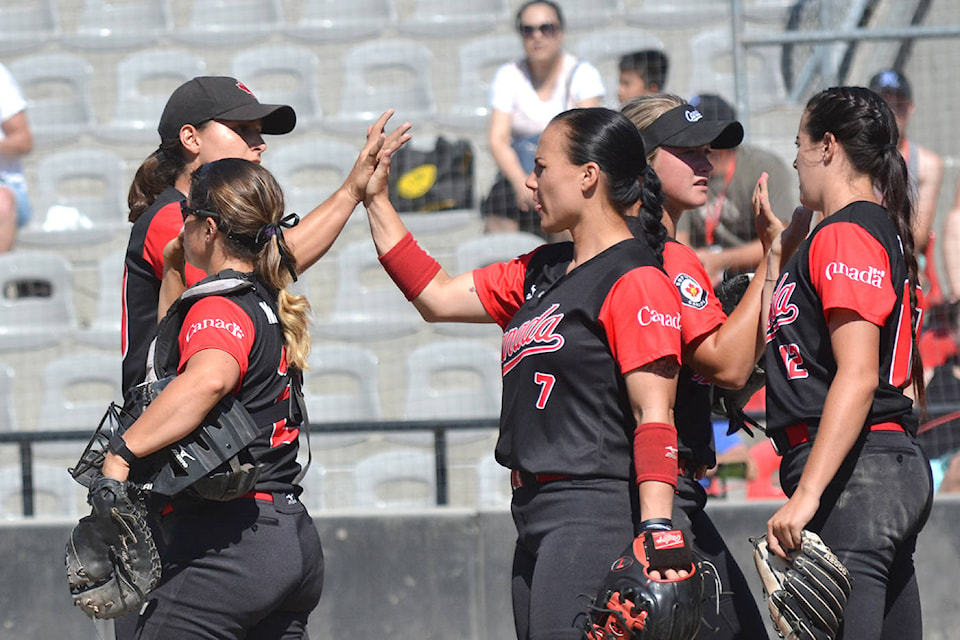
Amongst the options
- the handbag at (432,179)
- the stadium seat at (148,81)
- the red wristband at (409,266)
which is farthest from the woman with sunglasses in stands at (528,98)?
the red wristband at (409,266)

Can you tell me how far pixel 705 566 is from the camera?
2.97 m

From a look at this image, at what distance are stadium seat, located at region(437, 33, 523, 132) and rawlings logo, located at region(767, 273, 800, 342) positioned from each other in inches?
195

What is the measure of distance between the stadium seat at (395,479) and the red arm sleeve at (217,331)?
282cm

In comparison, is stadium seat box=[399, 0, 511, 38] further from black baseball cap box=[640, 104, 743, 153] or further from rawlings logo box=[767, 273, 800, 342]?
rawlings logo box=[767, 273, 800, 342]

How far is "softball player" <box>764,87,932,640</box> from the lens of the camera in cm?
300

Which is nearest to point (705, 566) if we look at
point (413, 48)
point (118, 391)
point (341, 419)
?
point (341, 419)

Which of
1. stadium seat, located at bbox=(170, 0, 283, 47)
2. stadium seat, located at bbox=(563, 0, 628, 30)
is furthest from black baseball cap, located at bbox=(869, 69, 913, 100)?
stadium seat, located at bbox=(170, 0, 283, 47)

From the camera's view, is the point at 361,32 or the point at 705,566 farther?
the point at 361,32

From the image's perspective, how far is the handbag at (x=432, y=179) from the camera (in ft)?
23.2

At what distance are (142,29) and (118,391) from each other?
2.92 metres

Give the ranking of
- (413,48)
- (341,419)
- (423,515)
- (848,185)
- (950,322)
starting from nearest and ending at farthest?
(848,185), (423,515), (950,322), (341,419), (413,48)

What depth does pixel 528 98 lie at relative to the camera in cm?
700

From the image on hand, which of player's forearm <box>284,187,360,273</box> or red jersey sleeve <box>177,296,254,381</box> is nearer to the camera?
red jersey sleeve <box>177,296,254,381</box>

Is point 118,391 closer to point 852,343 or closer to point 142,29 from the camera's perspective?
point 142,29
